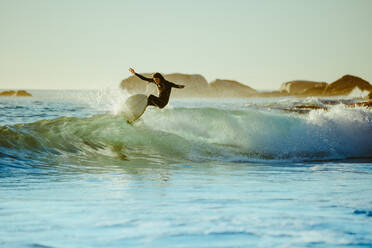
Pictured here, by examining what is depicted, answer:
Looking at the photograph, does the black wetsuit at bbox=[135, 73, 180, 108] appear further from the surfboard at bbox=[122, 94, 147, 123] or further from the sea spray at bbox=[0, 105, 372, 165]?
the sea spray at bbox=[0, 105, 372, 165]

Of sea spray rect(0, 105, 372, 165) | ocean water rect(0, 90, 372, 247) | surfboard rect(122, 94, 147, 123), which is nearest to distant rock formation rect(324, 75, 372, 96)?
sea spray rect(0, 105, 372, 165)

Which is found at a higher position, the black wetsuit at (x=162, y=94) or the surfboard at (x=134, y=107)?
the black wetsuit at (x=162, y=94)

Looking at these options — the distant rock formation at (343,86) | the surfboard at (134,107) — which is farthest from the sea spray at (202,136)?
the distant rock formation at (343,86)

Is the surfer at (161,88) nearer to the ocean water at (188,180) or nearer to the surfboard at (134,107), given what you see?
the surfboard at (134,107)

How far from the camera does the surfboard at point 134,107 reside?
1381cm

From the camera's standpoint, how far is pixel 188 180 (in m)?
7.57

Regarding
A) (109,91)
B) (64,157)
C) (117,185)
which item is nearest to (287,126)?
(109,91)

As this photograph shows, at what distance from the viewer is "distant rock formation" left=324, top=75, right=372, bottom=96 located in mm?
177200

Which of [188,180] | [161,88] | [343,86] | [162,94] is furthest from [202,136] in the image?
[343,86]

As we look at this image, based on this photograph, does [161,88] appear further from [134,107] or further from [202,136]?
[202,136]

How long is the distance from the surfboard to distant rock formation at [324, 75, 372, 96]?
170578 mm

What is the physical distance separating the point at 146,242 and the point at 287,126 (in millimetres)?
11368

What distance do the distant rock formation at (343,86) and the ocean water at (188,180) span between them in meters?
169

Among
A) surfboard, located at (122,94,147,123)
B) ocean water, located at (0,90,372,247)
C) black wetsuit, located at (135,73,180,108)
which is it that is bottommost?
ocean water, located at (0,90,372,247)
